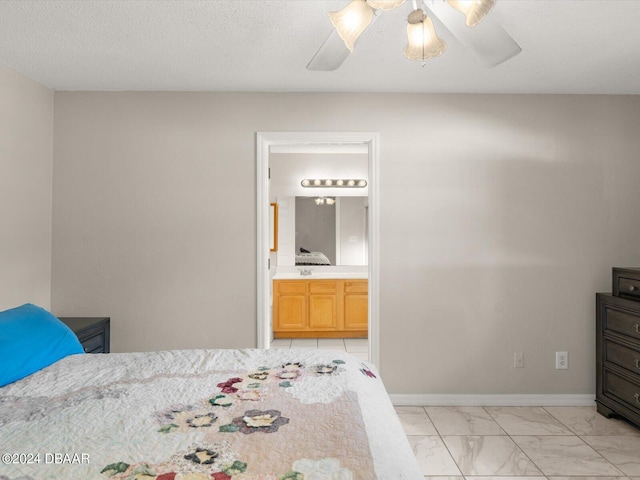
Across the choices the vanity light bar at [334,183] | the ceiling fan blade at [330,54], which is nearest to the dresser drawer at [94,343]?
the ceiling fan blade at [330,54]

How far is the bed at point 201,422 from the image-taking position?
1102mm

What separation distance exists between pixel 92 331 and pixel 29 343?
1.08 meters

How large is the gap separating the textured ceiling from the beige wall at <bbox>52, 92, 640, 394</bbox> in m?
0.18

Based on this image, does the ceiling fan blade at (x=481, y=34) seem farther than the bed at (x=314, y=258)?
A: No

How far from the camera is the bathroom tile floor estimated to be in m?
5.04

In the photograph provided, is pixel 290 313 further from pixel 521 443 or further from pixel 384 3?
pixel 384 3

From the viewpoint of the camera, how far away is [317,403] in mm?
1526

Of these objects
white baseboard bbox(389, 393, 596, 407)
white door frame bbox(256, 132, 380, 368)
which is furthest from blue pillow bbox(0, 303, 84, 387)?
white baseboard bbox(389, 393, 596, 407)

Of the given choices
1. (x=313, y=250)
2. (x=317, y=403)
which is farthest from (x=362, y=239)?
(x=317, y=403)

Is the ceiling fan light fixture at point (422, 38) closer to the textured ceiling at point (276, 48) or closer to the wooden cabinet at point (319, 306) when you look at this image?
the textured ceiling at point (276, 48)

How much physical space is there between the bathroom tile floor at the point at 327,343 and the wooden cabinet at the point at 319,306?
96 mm

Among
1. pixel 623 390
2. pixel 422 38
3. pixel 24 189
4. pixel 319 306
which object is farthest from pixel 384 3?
pixel 319 306

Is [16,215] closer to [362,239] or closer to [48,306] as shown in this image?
[48,306]

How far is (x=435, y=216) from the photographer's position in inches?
133
